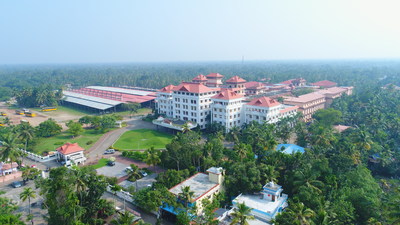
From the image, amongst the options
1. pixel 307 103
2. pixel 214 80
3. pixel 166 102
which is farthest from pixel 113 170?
pixel 307 103

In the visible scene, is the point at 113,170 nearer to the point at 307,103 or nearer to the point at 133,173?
the point at 133,173


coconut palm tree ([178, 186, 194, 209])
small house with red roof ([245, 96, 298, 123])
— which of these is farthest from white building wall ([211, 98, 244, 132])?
coconut palm tree ([178, 186, 194, 209])

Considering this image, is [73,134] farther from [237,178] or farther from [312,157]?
[312,157]

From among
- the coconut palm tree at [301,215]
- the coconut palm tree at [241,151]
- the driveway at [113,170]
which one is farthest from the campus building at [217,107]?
the coconut palm tree at [301,215]

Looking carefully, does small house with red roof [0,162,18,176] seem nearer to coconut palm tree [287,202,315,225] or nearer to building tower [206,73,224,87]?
coconut palm tree [287,202,315,225]

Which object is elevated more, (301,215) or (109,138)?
(301,215)

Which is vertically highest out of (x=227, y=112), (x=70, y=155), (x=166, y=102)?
(x=227, y=112)
